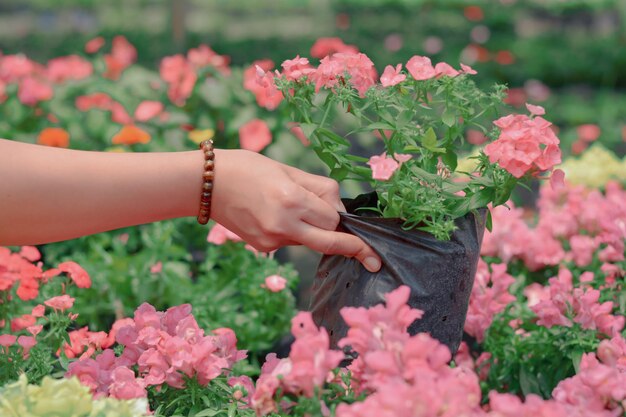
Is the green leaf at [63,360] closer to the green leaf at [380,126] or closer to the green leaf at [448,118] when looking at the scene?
the green leaf at [380,126]

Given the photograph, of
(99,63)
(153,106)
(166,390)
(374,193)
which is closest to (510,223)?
(374,193)

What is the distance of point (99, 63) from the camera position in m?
3.75

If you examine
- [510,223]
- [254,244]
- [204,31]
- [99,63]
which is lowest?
[204,31]

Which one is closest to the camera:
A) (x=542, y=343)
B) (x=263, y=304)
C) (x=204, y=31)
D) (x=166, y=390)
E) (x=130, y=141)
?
(x=166, y=390)

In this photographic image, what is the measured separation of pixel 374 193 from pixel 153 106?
169 cm

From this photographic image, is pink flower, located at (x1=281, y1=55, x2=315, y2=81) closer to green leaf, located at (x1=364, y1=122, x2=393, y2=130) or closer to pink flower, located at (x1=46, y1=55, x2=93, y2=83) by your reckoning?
green leaf, located at (x1=364, y1=122, x2=393, y2=130)

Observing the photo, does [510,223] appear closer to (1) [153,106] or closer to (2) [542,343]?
(2) [542,343]

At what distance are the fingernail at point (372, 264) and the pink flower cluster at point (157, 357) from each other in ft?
0.85

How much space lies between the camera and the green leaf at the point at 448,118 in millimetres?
1482

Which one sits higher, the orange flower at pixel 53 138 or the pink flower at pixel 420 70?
the pink flower at pixel 420 70

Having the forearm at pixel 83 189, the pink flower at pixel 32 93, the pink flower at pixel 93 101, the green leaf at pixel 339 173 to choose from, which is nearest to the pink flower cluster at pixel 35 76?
the pink flower at pixel 32 93

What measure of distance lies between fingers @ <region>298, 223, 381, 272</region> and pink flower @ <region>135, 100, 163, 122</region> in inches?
70.4

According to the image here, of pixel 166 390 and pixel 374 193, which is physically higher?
pixel 374 193

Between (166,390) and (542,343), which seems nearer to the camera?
(166,390)
